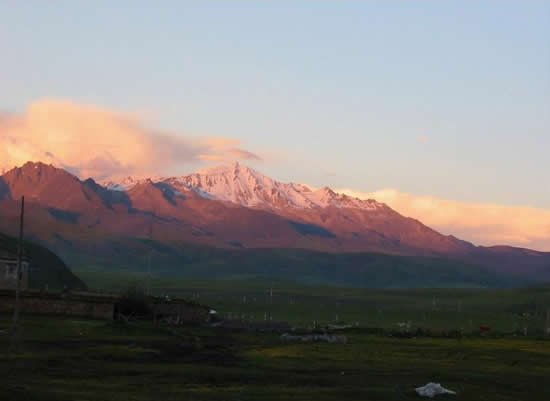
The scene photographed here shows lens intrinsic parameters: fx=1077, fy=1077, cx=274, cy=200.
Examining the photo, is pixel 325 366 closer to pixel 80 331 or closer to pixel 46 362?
pixel 46 362

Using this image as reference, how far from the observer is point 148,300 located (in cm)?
9862

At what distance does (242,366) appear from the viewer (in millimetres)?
52781

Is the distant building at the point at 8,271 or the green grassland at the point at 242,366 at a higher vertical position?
the distant building at the point at 8,271

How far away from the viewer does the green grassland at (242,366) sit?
4025cm

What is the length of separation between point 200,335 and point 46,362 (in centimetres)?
2963

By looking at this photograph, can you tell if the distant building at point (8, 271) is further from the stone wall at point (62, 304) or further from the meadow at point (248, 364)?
the meadow at point (248, 364)

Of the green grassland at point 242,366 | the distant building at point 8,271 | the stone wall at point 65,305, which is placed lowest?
the green grassland at point 242,366

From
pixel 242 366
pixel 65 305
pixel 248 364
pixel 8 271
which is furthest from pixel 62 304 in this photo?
pixel 242 366

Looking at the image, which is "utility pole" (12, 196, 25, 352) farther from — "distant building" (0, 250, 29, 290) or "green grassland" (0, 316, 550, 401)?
"distant building" (0, 250, 29, 290)

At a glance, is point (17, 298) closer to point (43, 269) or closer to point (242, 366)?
point (242, 366)

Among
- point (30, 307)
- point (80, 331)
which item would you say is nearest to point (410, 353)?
point (80, 331)

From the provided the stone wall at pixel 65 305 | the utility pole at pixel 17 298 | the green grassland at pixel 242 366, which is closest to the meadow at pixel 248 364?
the green grassland at pixel 242 366

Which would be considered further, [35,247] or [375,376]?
[35,247]

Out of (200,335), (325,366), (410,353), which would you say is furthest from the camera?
(200,335)
